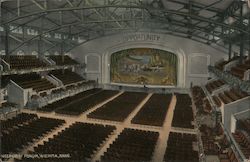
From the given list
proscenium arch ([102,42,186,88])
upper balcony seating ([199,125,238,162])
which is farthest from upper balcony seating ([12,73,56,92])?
upper balcony seating ([199,125,238,162])

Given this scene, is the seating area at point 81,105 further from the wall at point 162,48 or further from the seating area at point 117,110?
the wall at point 162,48

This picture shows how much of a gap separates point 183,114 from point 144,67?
57.2ft

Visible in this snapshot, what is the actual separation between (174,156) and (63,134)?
23.2 feet

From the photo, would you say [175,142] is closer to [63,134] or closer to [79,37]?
[63,134]

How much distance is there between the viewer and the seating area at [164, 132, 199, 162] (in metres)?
13.0

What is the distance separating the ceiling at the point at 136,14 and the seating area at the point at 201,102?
246 inches

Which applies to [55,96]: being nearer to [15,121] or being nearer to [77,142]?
[15,121]

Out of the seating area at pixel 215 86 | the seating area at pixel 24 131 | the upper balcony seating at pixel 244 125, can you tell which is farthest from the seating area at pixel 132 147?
the seating area at pixel 215 86

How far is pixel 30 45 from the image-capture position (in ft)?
112

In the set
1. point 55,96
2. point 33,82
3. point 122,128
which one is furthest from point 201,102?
point 33,82

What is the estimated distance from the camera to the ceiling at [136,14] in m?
18.8

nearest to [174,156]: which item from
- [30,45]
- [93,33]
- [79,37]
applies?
[30,45]

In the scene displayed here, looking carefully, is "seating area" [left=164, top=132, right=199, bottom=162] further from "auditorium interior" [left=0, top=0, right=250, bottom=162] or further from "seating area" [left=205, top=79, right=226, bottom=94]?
"seating area" [left=205, top=79, right=226, bottom=94]

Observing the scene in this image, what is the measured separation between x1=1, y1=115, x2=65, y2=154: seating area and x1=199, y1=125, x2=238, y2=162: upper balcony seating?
9.72 m
